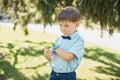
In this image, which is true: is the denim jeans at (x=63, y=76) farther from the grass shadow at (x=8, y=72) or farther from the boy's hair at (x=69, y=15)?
the grass shadow at (x=8, y=72)

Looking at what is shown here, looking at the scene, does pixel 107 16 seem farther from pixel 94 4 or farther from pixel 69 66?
pixel 69 66

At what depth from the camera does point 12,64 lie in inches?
301

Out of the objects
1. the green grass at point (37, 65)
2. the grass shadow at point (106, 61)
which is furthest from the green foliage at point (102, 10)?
the grass shadow at point (106, 61)

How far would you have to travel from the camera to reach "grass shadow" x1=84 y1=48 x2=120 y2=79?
786cm

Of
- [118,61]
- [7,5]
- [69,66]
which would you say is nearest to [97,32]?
[118,61]

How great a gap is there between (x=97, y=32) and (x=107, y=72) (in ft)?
38.0

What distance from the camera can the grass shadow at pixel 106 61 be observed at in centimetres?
786

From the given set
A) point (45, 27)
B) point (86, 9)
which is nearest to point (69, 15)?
point (86, 9)

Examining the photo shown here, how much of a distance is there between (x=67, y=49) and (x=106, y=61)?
6.44 m

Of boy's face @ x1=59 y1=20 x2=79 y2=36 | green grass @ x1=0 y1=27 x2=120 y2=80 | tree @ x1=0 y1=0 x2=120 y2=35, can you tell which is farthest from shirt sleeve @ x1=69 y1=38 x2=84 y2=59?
green grass @ x1=0 y1=27 x2=120 y2=80

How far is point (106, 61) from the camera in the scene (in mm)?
9305

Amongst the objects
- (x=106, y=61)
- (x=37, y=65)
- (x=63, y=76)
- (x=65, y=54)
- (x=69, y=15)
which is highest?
(x=69, y=15)

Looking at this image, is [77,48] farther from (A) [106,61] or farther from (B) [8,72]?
(A) [106,61]

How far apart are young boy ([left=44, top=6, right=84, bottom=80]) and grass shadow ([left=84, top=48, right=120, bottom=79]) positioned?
4.68 metres
